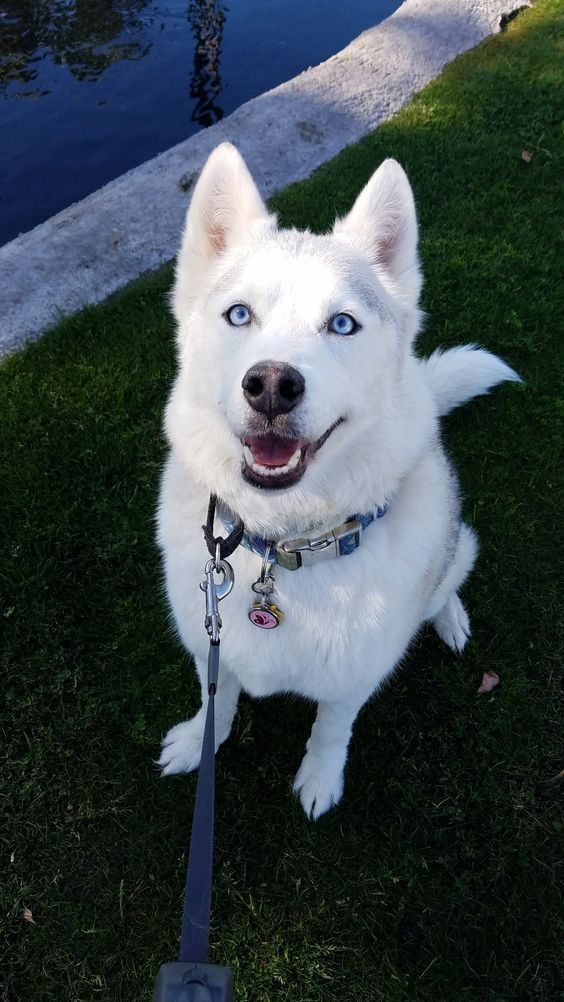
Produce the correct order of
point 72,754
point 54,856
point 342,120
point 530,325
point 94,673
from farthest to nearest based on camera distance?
1. point 342,120
2. point 530,325
3. point 94,673
4. point 72,754
5. point 54,856

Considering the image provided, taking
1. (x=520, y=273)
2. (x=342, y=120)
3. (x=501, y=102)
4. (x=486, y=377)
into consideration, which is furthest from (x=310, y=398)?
(x=501, y=102)

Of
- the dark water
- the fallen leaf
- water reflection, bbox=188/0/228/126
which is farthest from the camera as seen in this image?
water reflection, bbox=188/0/228/126

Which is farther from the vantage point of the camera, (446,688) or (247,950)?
(446,688)

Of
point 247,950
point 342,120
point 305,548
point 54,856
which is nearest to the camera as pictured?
point 305,548

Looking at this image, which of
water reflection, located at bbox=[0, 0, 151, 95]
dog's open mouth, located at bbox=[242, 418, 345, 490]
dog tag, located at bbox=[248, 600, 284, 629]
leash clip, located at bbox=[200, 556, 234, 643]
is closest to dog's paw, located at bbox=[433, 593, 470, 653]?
dog tag, located at bbox=[248, 600, 284, 629]

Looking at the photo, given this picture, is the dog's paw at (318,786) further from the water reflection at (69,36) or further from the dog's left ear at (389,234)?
the water reflection at (69,36)

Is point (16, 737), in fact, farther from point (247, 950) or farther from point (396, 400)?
point (396, 400)

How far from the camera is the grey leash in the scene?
45.5 inches

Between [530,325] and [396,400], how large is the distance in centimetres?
293

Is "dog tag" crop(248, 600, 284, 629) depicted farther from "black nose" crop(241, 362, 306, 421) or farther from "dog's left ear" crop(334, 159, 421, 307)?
"dog's left ear" crop(334, 159, 421, 307)

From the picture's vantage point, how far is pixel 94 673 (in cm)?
296

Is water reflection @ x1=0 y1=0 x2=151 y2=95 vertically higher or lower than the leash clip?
higher

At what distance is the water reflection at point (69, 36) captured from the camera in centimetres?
646

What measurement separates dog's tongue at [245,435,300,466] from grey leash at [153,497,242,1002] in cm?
30
